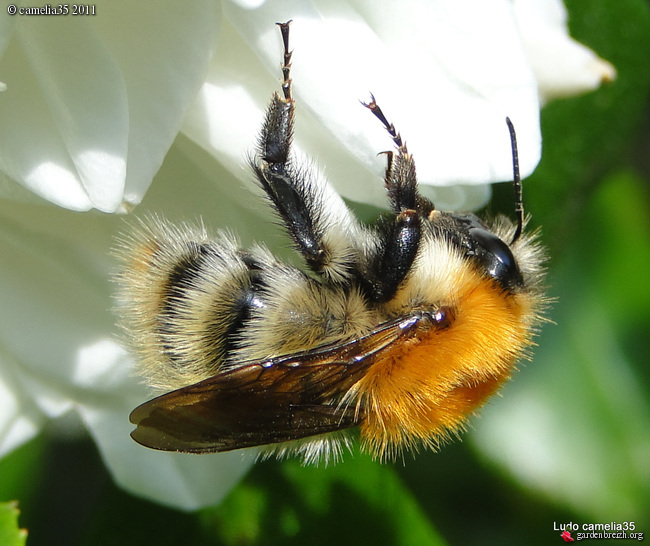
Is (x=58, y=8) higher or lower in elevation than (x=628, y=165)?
higher

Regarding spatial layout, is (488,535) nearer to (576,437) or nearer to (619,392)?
(576,437)

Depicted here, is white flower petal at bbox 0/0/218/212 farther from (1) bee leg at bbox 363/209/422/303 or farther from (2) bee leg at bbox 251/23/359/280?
(1) bee leg at bbox 363/209/422/303

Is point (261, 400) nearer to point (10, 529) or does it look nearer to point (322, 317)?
point (322, 317)

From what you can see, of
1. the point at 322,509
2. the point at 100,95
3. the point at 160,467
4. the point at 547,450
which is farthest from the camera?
the point at 547,450

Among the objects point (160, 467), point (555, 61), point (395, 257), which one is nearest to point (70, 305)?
point (160, 467)

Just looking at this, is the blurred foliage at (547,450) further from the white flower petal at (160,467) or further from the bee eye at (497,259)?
the bee eye at (497,259)

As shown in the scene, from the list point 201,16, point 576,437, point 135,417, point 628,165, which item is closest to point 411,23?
point 201,16
